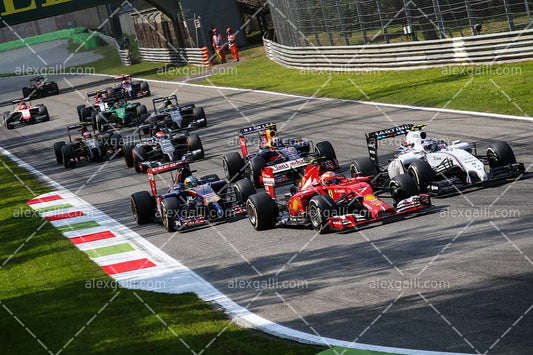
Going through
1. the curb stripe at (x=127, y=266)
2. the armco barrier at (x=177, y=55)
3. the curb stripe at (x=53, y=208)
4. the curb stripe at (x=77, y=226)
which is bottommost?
the curb stripe at (x=127, y=266)

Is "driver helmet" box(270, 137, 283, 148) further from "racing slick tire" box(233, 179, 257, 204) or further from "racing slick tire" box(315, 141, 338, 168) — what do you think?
"racing slick tire" box(233, 179, 257, 204)

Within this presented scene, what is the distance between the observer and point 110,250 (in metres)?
16.5

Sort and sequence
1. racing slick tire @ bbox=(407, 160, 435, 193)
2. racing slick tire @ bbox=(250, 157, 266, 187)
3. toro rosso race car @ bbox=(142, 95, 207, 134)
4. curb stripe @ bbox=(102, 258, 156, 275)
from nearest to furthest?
curb stripe @ bbox=(102, 258, 156, 275), racing slick tire @ bbox=(407, 160, 435, 193), racing slick tire @ bbox=(250, 157, 266, 187), toro rosso race car @ bbox=(142, 95, 207, 134)

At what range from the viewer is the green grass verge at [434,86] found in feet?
77.7

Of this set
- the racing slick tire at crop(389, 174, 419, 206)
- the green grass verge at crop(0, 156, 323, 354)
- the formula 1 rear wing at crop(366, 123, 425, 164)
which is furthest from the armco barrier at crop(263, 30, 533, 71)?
the green grass verge at crop(0, 156, 323, 354)

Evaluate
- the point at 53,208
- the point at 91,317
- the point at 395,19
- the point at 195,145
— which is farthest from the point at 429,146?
the point at 395,19

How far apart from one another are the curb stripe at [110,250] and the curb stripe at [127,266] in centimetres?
97

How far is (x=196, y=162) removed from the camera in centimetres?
2508

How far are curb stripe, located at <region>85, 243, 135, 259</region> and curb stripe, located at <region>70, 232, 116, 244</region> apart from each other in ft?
3.18

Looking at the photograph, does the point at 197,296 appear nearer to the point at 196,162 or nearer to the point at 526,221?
the point at 526,221

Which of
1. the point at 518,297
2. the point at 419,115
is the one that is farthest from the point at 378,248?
the point at 419,115

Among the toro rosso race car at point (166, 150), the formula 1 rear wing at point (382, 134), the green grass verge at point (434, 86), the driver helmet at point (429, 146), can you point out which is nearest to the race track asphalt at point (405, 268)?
the driver helmet at point (429, 146)

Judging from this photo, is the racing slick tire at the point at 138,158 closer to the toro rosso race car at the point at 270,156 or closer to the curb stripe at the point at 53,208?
the curb stripe at the point at 53,208

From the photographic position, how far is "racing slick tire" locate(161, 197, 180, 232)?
55.4 feet
